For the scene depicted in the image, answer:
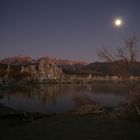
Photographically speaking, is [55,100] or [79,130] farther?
[55,100]

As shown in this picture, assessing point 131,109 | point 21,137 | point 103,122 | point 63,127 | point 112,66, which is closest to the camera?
point 21,137

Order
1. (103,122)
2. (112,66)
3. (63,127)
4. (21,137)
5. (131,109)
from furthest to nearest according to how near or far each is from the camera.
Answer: (112,66)
(131,109)
(103,122)
(63,127)
(21,137)

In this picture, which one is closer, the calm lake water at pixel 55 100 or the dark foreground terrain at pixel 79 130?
the dark foreground terrain at pixel 79 130

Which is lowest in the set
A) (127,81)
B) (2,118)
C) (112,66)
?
(2,118)

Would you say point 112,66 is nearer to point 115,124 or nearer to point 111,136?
point 115,124

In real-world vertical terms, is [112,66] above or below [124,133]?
above

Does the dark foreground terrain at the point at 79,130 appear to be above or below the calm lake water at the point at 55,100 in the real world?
above

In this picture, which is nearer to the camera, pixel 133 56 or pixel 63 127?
pixel 63 127

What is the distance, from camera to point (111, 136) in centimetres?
1184

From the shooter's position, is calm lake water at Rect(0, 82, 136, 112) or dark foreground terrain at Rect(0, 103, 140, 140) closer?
dark foreground terrain at Rect(0, 103, 140, 140)

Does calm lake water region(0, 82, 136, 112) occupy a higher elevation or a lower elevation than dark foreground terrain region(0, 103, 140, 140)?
lower

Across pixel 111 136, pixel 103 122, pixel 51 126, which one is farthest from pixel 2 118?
pixel 111 136

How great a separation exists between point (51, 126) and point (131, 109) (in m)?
7.44

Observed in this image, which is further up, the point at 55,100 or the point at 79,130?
the point at 79,130
